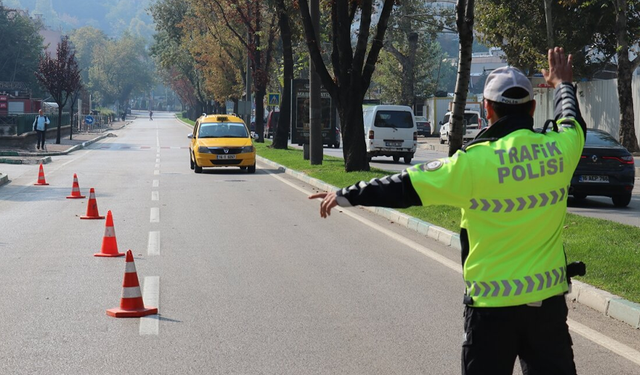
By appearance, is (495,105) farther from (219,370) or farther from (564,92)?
(219,370)

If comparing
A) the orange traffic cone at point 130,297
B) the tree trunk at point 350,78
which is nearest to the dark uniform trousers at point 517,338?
the orange traffic cone at point 130,297

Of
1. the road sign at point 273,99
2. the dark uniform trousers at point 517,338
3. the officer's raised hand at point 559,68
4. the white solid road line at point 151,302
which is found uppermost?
the road sign at point 273,99

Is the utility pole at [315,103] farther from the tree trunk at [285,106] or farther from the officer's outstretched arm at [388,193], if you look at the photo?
the officer's outstretched arm at [388,193]

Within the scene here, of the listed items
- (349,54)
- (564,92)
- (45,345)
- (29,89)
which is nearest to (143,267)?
(45,345)

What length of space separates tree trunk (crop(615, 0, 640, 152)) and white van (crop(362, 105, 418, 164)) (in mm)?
7432

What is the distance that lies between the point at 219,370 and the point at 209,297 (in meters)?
2.59

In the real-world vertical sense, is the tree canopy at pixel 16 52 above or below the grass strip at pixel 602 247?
above

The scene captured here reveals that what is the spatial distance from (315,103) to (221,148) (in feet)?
10.0

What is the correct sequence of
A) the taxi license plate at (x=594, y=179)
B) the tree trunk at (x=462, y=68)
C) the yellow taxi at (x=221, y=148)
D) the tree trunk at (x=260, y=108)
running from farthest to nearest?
the tree trunk at (x=260, y=108) < the yellow taxi at (x=221, y=148) < the taxi license plate at (x=594, y=179) < the tree trunk at (x=462, y=68)

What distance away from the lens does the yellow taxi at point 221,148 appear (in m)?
28.1

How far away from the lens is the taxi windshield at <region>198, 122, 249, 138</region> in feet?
97.7

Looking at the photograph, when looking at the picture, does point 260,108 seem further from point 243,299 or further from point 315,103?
point 243,299

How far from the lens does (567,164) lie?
397cm

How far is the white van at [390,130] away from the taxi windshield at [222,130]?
541 cm
